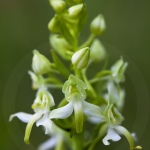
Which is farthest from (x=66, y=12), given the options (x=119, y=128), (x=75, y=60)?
(x=119, y=128)

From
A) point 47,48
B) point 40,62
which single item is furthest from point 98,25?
point 47,48

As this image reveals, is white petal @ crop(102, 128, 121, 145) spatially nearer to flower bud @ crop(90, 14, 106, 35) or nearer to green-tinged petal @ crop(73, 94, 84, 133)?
green-tinged petal @ crop(73, 94, 84, 133)

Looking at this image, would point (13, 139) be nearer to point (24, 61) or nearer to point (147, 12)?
point (24, 61)

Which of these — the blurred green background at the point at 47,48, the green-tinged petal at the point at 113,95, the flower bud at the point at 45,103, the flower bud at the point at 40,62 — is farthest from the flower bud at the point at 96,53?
the blurred green background at the point at 47,48

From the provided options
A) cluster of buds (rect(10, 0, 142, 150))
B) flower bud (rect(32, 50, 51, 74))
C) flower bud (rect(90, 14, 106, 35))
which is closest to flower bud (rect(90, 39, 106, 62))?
cluster of buds (rect(10, 0, 142, 150))

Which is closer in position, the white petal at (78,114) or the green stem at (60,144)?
the white petal at (78,114)

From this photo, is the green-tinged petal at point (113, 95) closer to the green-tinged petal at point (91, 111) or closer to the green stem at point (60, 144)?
the green-tinged petal at point (91, 111)

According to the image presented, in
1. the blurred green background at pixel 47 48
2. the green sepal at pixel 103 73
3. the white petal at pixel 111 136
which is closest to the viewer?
the white petal at pixel 111 136
